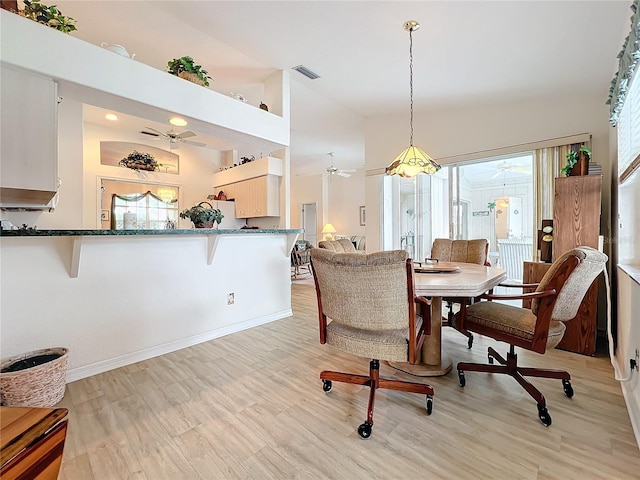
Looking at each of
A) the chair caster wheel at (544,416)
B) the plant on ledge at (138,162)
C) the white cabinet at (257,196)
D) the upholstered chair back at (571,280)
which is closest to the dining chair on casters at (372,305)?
→ the chair caster wheel at (544,416)

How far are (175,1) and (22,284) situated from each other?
8.12 feet

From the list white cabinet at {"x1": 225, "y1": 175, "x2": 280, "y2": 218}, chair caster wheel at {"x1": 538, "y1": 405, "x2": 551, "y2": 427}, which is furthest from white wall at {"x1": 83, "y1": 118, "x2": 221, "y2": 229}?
chair caster wheel at {"x1": 538, "y1": 405, "x2": 551, "y2": 427}

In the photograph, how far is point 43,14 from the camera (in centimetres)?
199

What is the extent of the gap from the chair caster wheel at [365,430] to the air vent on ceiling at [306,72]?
3.51 m

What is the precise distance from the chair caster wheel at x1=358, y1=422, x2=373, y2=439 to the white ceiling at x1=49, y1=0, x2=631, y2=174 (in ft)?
9.72

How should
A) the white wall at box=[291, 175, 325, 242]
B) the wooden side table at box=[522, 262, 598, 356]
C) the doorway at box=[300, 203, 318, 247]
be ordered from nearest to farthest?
the wooden side table at box=[522, 262, 598, 356] < the white wall at box=[291, 175, 325, 242] < the doorway at box=[300, 203, 318, 247]

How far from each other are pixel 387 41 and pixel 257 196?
3.18 metres

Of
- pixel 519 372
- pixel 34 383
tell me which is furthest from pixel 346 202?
pixel 34 383

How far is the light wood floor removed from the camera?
1.32 m

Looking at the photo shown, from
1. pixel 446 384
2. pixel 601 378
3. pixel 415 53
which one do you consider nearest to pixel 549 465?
pixel 446 384

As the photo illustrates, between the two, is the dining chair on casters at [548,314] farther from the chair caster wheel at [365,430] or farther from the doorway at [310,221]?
the doorway at [310,221]

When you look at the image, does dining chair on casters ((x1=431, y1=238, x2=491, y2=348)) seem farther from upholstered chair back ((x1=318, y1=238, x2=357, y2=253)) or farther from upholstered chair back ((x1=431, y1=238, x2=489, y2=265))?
upholstered chair back ((x1=318, y1=238, x2=357, y2=253))

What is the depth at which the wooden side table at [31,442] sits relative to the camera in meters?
0.52

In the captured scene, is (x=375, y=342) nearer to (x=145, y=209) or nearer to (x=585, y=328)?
(x=585, y=328)
